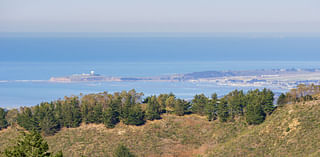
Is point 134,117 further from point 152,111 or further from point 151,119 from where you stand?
point 151,119

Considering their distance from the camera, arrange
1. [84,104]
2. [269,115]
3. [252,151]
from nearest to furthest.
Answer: [252,151] → [269,115] → [84,104]

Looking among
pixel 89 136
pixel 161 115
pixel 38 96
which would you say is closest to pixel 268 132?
pixel 161 115

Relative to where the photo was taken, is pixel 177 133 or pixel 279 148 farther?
pixel 177 133

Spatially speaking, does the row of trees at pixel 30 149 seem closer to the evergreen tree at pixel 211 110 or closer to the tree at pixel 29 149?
the tree at pixel 29 149

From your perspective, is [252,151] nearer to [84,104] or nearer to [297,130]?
[297,130]

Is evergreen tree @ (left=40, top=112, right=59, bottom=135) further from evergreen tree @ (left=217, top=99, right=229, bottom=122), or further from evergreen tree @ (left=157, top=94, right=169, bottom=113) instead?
Result: evergreen tree @ (left=217, top=99, right=229, bottom=122)

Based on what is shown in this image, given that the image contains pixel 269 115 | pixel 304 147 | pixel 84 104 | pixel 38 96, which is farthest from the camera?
pixel 38 96

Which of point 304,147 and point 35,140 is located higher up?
point 35,140
